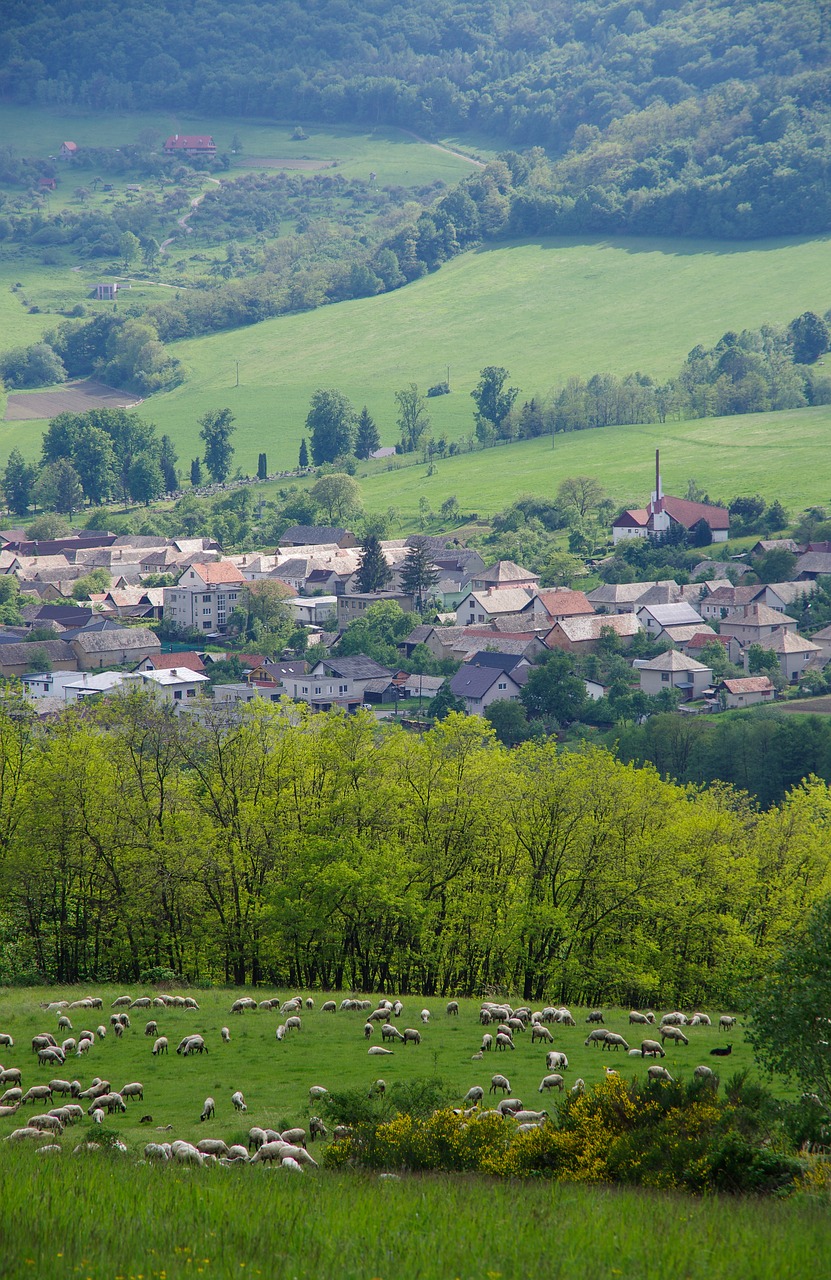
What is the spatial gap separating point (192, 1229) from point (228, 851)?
27.6 metres

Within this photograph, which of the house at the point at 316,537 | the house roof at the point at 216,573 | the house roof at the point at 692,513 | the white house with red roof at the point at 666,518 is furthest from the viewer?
the house at the point at 316,537

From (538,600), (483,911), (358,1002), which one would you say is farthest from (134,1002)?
(538,600)

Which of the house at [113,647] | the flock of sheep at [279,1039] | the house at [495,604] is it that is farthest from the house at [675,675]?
the flock of sheep at [279,1039]

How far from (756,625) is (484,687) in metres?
25.5

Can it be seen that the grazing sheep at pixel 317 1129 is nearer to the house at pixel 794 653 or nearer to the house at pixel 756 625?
the house at pixel 794 653

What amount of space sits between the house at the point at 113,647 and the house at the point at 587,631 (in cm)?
3559

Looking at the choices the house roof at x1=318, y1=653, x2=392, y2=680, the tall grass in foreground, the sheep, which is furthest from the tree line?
the house roof at x1=318, y1=653, x2=392, y2=680

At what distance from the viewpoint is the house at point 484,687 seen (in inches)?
4232

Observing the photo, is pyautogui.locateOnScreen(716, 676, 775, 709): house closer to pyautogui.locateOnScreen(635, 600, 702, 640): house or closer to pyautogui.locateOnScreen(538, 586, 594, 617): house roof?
pyautogui.locateOnScreen(635, 600, 702, 640): house

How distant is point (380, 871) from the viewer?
38156mm

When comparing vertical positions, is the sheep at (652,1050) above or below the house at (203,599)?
above

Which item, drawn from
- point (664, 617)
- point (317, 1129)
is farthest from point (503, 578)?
point (317, 1129)

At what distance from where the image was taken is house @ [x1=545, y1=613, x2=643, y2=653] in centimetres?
11806

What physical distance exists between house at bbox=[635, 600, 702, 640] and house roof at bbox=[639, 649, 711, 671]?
30.4ft
